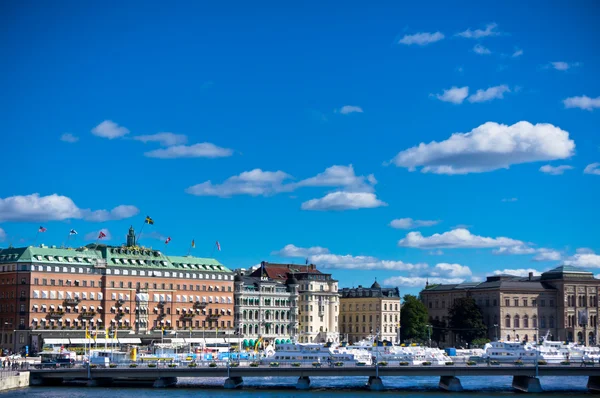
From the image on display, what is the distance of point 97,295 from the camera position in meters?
181

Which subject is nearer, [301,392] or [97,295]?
[301,392]

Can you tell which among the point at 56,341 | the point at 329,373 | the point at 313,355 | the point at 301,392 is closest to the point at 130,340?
the point at 56,341

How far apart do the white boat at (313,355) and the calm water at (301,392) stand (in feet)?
10.0

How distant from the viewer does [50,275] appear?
576 ft

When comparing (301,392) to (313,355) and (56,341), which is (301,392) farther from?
Answer: (56,341)

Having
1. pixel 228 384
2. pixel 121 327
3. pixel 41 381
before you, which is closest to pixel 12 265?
pixel 121 327

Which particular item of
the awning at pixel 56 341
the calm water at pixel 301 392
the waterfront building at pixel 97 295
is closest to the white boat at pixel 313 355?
the calm water at pixel 301 392

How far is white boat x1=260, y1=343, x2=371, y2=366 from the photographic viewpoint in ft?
437

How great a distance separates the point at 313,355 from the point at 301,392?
14861 mm

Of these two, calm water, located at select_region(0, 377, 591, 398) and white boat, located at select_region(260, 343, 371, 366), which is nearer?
calm water, located at select_region(0, 377, 591, 398)

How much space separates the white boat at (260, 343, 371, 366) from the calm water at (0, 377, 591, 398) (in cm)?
305

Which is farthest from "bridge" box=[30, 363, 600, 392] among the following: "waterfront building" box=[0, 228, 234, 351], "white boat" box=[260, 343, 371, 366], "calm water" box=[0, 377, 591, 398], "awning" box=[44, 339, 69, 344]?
"waterfront building" box=[0, 228, 234, 351]

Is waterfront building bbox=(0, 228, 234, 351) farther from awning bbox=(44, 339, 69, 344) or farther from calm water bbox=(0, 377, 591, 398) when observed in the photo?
calm water bbox=(0, 377, 591, 398)

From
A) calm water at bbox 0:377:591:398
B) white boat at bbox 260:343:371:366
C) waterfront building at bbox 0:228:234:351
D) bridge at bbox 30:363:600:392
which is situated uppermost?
waterfront building at bbox 0:228:234:351
